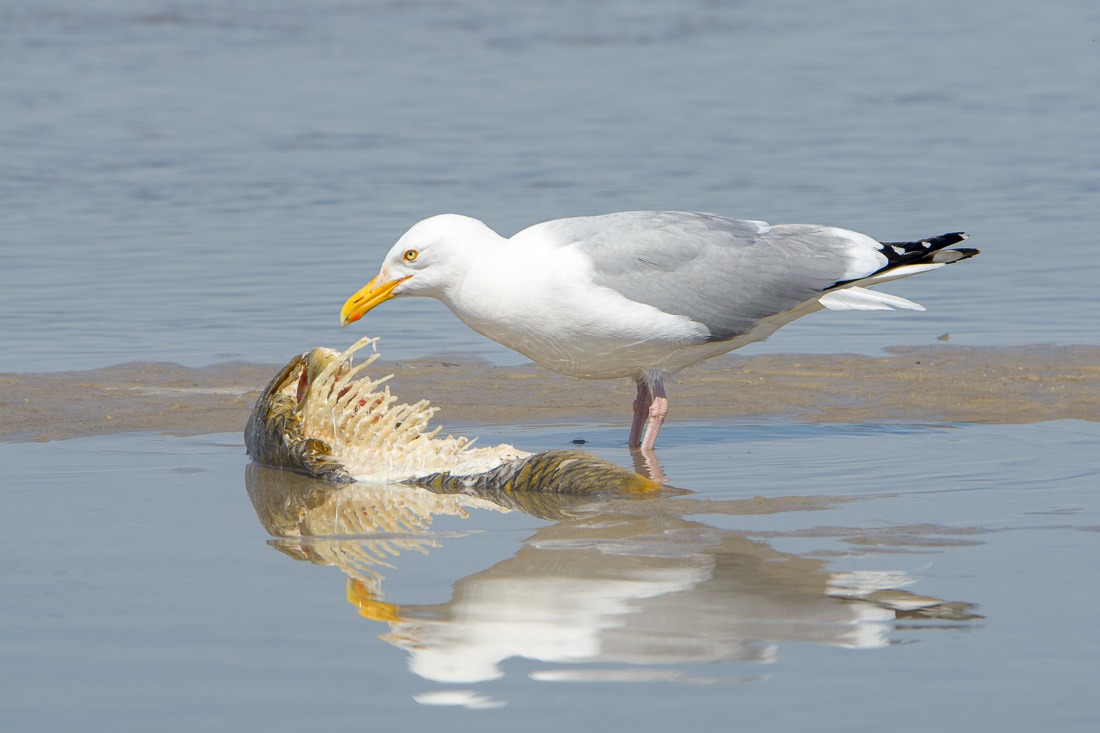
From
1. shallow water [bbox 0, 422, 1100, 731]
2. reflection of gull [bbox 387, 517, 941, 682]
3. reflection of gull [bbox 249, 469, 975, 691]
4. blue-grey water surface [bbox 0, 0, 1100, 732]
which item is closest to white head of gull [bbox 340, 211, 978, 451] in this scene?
blue-grey water surface [bbox 0, 0, 1100, 732]

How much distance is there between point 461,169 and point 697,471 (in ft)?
28.8

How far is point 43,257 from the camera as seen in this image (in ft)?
40.0

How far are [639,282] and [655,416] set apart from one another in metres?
0.61

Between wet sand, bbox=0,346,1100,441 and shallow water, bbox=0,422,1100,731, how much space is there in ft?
3.11

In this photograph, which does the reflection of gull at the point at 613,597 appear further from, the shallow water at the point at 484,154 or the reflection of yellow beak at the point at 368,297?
the shallow water at the point at 484,154

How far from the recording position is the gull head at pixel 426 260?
720 centimetres

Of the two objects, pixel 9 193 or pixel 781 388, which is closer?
pixel 781 388

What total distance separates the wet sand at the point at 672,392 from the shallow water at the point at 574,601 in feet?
3.11

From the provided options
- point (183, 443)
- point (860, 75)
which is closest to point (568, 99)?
A: point (860, 75)

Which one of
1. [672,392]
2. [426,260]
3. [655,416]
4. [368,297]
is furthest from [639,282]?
[672,392]

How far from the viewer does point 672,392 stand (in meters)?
8.80

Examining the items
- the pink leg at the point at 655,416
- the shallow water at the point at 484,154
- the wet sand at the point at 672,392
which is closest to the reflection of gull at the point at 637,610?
the pink leg at the point at 655,416

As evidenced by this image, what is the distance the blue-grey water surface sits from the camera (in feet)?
13.5

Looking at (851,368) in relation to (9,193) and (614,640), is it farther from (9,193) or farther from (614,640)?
(9,193)
